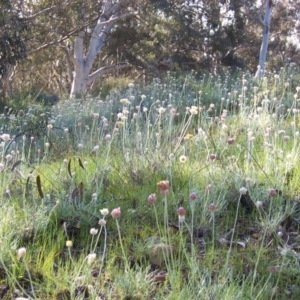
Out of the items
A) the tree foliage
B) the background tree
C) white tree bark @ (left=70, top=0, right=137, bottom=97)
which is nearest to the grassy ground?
the background tree

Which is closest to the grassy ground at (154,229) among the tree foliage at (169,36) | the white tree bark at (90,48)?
the tree foliage at (169,36)

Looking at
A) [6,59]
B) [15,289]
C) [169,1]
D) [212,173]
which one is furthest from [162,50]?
[15,289]

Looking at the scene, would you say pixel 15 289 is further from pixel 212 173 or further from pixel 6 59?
pixel 6 59

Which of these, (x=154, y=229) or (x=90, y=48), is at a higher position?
(x=90, y=48)

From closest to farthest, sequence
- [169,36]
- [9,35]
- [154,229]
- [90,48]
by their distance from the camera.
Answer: [154,229]
[9,35]
[90,48]
[169,36]

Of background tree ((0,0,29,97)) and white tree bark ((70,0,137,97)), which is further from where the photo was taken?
white tree bark ((70,0,137,97))

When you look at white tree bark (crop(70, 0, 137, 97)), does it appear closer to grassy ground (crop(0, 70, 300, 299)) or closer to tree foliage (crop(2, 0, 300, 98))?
tree foliage (crop(2, 0, 300, 98))

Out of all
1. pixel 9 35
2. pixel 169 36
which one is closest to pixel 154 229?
pixel 9 35

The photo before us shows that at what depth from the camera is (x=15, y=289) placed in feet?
5.57

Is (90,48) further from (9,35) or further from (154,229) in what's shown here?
(154,229)

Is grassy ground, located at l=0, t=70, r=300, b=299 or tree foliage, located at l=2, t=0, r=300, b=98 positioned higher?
tree foliage, located at l=2, t=0, r=300, b=98

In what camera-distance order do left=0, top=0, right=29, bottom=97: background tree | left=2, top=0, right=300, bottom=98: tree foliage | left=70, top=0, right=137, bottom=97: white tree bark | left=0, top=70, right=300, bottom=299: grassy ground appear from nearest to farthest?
left=0, top=70, right=300, bottom=299: grassy ground → left=0, top=0, right=29, bottom=97: background tree → left=2, top=0, right=300, bottom=98: tree foliage → left=70, top=0, right=137, bottom=97: white tree bark

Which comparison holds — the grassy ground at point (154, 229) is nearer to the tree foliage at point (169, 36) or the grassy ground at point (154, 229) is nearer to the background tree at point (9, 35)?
the background tree at point (9, 35)

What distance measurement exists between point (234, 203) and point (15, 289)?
1380mm
